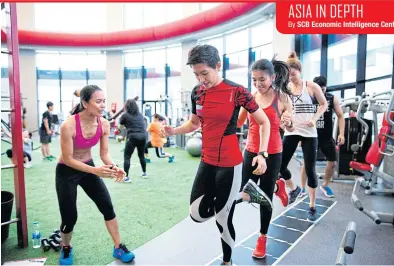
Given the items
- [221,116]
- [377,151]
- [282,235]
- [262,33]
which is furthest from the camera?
[262,33]

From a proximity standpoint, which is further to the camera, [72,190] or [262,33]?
[262,33]

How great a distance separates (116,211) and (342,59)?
192 inches

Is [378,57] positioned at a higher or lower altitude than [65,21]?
lower

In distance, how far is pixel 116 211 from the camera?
305 centimetres

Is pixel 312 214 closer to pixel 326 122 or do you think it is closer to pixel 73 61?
pixel 326 122

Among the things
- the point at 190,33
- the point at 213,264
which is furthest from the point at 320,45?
the point at 213,264

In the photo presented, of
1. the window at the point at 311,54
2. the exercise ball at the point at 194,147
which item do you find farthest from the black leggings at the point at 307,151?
the window at the point at 311,54

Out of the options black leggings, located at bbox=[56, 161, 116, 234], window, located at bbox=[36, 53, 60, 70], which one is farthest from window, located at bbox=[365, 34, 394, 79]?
→ window, located at bbox=[36, 53, 60, 70]

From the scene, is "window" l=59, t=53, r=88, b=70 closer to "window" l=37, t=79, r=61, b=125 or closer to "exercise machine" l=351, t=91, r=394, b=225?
"window" l=37, t=79, r=61, b=125

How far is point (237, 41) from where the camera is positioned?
29.7 feet

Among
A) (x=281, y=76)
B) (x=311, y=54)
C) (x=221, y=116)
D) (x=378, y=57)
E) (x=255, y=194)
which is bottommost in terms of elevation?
(x=255, y=194)

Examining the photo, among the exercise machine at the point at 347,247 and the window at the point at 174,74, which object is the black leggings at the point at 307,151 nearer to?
the exercise machine at the point at 347,247

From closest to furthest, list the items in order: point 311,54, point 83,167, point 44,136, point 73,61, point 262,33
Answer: point 83,167, point 44,136, point 311,54, point 262,33, point 73,61

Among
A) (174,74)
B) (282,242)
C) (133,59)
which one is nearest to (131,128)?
(282,242)
